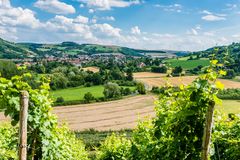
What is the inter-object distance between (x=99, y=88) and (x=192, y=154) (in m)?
85.6

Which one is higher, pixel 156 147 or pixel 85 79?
pixel 156 147

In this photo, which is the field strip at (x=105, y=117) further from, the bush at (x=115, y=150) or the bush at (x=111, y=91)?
the bush at (x=115, y=150)

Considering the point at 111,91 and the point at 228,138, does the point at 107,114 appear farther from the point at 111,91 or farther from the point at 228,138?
the point at 228,138

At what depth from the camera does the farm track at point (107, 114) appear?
192 ft

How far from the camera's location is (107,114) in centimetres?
6625

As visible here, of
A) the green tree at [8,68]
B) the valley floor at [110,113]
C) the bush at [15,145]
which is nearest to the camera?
the bush at [15,145]

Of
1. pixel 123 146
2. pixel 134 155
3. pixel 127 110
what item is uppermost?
pixel 134 155

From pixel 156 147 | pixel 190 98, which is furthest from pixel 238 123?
pixel 190 98

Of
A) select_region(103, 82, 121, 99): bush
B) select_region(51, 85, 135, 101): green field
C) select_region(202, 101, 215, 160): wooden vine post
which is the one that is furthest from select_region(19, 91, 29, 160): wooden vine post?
select_region(103, 82, 121, 99): bush

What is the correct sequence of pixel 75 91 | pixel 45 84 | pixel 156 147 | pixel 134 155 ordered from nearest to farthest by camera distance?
pixel 45 84, pixel 156 147, pixel 134 155, pixel 75 91

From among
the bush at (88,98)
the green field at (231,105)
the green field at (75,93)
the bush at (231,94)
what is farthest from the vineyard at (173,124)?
the green field at (75,93)

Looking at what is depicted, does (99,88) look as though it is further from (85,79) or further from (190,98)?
(190,98)

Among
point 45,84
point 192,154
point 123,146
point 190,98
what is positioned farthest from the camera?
point 123,146

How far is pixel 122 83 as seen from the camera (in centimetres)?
9869
